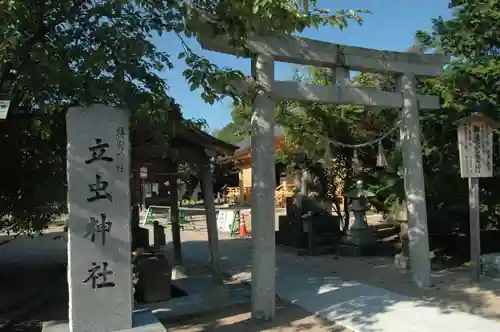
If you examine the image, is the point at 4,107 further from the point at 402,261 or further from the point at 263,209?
the point at 402,261

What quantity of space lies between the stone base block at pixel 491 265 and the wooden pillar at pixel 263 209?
4499mm

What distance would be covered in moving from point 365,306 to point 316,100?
2.95 meters

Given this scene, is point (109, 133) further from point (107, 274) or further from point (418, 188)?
point (418, 188)

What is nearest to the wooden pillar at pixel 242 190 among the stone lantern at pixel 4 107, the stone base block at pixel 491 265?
the stone base block at pixel 491 265

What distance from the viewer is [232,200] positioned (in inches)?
1378

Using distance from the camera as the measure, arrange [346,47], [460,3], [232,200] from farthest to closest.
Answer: [232,200], [460,3], [346,47]

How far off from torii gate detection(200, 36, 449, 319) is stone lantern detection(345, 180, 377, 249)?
13.3ft

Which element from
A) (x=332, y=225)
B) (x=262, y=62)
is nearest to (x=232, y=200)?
(x=332, y=225)

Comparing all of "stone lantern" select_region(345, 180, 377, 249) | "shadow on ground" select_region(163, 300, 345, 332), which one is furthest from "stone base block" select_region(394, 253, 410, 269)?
"shadow on ground" select_region(163, 300, 345, 332)

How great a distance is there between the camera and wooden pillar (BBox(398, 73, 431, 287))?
312 inches

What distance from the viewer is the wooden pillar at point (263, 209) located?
6.29 m

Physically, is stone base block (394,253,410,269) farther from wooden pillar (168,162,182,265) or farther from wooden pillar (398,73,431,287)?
wooden pillar (168,162,182,265)

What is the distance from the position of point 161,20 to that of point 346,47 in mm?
3478

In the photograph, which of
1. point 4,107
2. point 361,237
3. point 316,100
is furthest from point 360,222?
point 4,107
